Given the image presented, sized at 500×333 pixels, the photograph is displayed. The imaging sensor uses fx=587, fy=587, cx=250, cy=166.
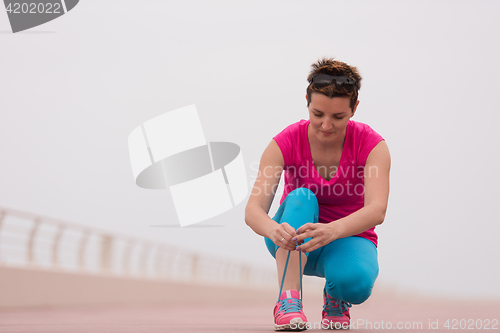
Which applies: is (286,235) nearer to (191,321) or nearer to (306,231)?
(306,231)

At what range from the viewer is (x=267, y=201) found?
2955mm

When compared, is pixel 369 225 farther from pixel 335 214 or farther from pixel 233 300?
pixel 233 300

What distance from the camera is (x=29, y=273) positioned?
19.1 ft

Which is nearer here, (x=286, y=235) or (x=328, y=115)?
(x=286, y=235)

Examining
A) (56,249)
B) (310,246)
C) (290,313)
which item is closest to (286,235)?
(310,246)

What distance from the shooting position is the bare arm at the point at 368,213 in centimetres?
254

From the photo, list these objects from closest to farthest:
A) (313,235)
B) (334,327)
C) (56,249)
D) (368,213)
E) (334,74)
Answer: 1. (313,235)
2. (368,213)
3. (334,74)
4. (334,327)
5. (56,249)

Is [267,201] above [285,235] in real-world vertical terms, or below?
above

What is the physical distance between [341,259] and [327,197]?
14.7 inches

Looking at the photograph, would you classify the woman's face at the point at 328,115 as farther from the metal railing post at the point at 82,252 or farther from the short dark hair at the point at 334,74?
the metal railing post at the point at 82,252

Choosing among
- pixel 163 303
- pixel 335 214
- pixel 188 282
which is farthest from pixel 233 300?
pixel 335 214

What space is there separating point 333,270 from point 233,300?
886cm

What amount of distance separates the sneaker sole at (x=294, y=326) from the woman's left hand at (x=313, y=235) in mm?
334

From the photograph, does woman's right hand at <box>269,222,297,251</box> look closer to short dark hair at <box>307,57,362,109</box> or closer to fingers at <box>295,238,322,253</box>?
fingers at <box>295,238,322,253</box>
